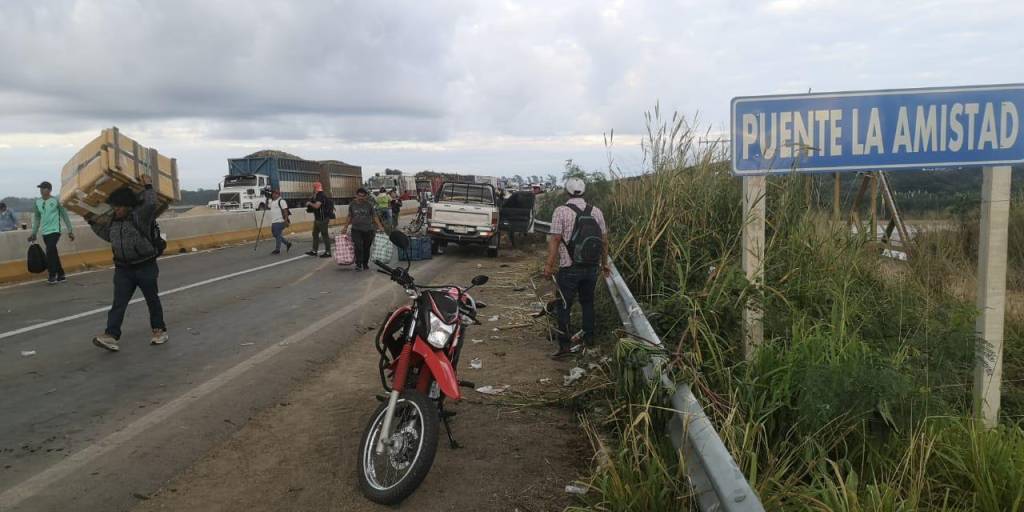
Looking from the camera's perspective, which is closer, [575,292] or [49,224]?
[575,292]

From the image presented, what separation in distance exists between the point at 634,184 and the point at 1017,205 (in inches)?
232

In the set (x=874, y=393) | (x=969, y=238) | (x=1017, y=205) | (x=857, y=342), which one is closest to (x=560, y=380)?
(x=857, y=342)

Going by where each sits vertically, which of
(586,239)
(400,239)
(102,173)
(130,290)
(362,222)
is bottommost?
(130,290)

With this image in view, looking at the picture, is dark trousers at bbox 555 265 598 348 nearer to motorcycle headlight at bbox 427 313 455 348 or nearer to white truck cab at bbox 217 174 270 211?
motorcycle headlight at bbox 427 313 455 348

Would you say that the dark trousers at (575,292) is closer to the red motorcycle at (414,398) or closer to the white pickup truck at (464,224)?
the red motorcycle at (414,398)

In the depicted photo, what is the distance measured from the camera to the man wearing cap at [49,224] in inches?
507

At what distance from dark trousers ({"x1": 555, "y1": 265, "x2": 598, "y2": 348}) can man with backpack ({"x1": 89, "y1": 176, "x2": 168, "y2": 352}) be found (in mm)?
4556

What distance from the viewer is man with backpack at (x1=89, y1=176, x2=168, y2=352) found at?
A: 25.5 ft

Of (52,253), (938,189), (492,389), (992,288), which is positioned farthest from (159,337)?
(938,189)

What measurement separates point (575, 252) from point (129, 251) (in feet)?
15.9

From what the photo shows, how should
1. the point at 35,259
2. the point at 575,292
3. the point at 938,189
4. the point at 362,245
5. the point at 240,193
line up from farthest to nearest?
the point at 240,193, the point at 362,245, the point at 35,259, the point at 938,189, the point at 575,292

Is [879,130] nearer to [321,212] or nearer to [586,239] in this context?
[586,239]

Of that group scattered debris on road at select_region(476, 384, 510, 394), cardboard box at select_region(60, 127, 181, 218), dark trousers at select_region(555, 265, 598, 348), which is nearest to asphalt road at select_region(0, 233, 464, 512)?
cardboard box at select_region(60, 127, 181, 218)

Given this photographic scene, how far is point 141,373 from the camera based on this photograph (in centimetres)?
688
